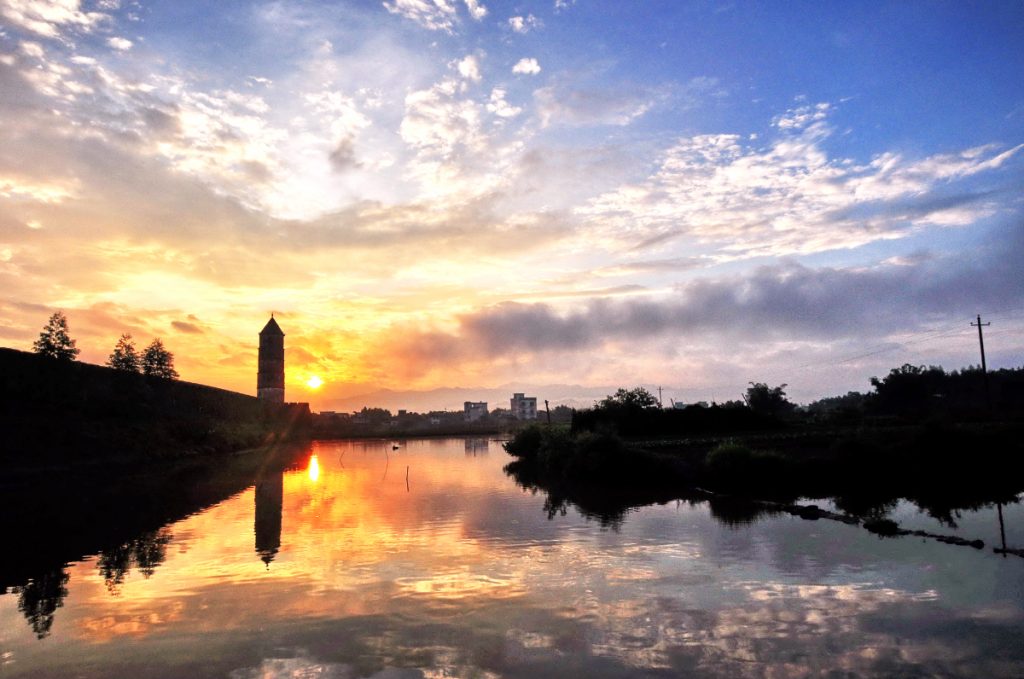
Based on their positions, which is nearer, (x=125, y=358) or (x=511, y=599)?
(x=511, y=599)


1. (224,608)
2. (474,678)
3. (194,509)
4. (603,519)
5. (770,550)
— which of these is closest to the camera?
(474,678)

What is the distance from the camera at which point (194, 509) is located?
31.9 meters

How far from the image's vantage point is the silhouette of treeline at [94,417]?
47344 millimetres

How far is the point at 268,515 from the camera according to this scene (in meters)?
30.3

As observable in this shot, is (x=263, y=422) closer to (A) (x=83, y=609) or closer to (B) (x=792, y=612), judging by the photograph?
(A) (x=83, y=609)

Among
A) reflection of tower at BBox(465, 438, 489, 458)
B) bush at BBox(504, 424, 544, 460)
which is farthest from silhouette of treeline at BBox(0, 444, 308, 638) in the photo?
reflection of tower at BBox(465, 438, 489, 458)

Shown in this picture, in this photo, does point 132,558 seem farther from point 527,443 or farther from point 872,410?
point 872,410

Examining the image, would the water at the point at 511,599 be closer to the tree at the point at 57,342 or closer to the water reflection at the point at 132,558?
the water reflection at the point at 132,558

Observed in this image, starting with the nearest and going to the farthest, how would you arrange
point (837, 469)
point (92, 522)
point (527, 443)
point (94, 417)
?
point (92, 522) < point (837, 469) < point (94, 417) < point (527, 443)

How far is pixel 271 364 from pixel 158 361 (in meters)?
32.8

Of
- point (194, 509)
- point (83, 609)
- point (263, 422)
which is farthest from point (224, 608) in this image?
point (263, 422)

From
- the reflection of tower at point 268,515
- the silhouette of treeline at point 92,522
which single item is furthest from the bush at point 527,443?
the silhouette of treeline at point 92,522

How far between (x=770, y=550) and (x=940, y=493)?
17775mm

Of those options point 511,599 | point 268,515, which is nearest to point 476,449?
point 268,515
